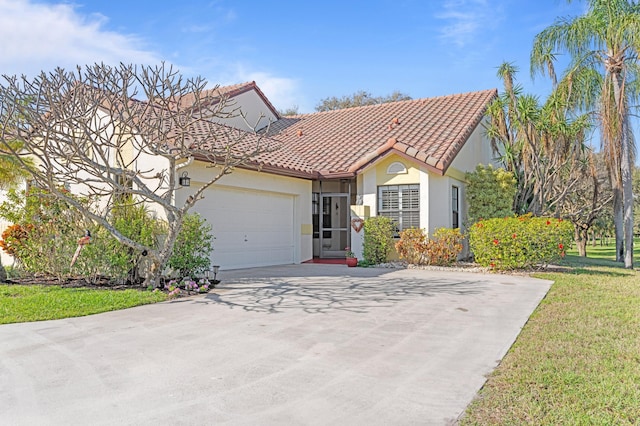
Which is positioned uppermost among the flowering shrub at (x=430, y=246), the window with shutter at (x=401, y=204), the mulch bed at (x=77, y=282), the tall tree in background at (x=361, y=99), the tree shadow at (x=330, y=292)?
the tall tree in background at (x=361, y=99)

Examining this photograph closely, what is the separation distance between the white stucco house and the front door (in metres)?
0.04

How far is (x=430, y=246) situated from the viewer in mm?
14922

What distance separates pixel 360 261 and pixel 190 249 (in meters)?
6.45

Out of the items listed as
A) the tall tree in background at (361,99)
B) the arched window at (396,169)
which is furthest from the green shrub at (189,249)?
the tall tree in background at (361,99)

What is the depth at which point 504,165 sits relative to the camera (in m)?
18.6

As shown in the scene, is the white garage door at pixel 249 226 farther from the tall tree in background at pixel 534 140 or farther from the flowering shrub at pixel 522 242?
the tall tree in background at pixel 534 140

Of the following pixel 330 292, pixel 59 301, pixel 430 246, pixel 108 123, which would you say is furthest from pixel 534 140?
pixel 59 301

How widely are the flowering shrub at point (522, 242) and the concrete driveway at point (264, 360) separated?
144 inches

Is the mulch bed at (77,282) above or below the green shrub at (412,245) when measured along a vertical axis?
below

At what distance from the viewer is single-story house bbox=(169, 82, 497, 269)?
1441 cm

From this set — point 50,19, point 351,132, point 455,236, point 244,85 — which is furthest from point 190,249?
point 244,85

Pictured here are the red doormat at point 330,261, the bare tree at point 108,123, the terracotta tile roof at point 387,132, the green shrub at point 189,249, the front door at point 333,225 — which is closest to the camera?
the bare tree at point 108,123

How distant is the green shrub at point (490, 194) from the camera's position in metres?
16.8

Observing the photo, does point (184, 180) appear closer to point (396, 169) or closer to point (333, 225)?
point (396, 169)
